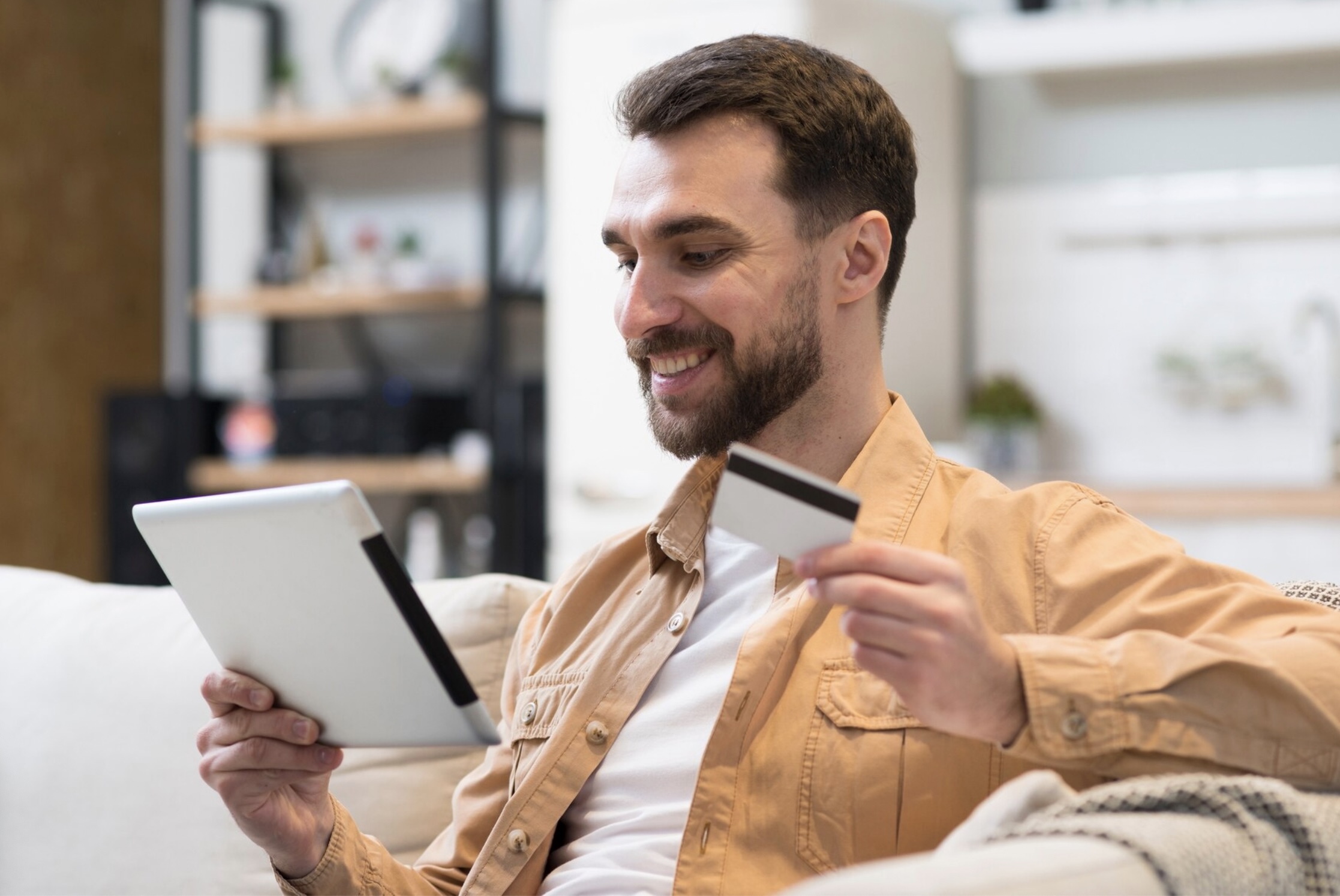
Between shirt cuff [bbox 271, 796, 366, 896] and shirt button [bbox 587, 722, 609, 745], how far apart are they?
0.23 meters

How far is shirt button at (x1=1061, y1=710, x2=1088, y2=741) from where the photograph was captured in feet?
3.39

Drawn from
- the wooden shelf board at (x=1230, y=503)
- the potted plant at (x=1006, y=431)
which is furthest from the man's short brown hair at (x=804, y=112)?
the potted plant at (x=1006, y=431)

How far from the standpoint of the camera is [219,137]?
15.4 feet

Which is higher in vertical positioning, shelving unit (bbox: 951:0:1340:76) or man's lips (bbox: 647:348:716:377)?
shelving unit (bbox: 951:0:1340:76)

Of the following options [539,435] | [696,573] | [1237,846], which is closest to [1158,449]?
[539,435]

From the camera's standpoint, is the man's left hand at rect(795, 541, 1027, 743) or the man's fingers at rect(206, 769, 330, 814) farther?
the man's fingers at rect(206, 769, 330, 814)

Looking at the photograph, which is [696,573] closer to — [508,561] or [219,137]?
[508,561]

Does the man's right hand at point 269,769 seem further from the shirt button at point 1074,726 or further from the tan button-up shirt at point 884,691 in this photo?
the shirt button at point 1074,726

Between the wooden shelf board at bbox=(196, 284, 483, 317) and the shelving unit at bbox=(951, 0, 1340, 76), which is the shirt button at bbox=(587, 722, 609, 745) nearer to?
the shelving unit at bbox=(951, 0, 1340, 76)

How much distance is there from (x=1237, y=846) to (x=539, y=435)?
10.7 feet

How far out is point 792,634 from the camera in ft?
4.13

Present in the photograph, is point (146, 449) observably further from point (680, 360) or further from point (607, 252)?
point (680, 360)

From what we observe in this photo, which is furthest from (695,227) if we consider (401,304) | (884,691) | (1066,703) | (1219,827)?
(401,304)

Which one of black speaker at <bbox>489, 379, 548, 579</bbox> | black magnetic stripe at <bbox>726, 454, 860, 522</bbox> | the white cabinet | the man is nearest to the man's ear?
the man
